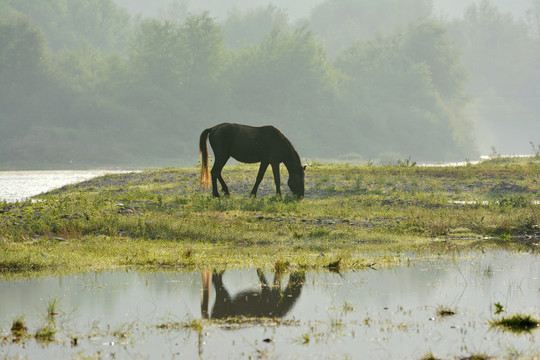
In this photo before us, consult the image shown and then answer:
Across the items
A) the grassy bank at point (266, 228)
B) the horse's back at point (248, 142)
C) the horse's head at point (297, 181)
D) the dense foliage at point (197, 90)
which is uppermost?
the dense foliage at point (197, 90)

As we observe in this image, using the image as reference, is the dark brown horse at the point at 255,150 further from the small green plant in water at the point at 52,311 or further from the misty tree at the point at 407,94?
the misty tree at the point at 407,94

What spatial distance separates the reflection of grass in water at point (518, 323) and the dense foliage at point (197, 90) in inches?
2488

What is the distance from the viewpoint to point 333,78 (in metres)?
98.0

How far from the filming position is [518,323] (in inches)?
371

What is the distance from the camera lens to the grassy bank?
1489 cm

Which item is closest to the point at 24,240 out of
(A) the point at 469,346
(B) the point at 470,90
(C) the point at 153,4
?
(A) the point at 469,346

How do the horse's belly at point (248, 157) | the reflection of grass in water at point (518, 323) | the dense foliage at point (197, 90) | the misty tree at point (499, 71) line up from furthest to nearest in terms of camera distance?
the misty tree at point (499, 71) < the dense foliage at point (197, 90) < the horse's belly at point (248, 157) < the reflection of grass in water at point (518, 323)

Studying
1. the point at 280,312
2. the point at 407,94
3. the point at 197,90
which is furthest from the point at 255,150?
the point at 407,94

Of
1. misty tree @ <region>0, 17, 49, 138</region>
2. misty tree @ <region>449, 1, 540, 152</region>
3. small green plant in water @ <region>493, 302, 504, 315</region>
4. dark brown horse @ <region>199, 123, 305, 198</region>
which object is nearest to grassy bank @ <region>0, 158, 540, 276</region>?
dark brown horse @ <region>199, 123, 305, 198</region>

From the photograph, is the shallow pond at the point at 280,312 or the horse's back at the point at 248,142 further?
the horse's back at the point at 248,142

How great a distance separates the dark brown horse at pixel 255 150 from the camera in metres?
24.5

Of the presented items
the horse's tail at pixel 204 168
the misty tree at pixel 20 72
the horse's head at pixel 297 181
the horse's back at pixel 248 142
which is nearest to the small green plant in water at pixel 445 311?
the horse's head at pixel 297 181

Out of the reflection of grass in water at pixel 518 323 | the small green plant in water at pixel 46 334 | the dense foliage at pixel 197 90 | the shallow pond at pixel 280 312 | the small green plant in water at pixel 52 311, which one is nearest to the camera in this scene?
the shallow pond at pixel 280 312

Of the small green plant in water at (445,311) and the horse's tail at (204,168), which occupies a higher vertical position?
the horse's tail at (204,168)
